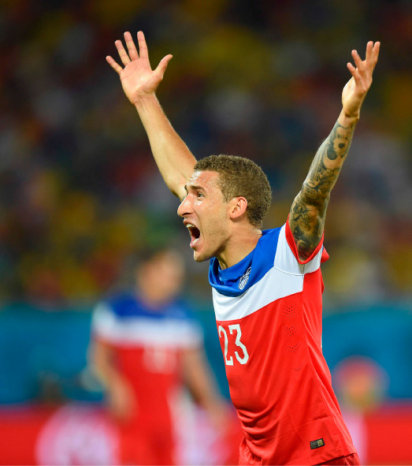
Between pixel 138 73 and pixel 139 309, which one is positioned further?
pixel 139 309

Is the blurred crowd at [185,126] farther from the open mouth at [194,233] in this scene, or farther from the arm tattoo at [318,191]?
the arm tattoo at [318,191]

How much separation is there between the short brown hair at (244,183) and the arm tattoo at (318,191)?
30cm

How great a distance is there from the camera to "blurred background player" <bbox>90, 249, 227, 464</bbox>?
252 inches

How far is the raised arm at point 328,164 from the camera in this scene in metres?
2.83

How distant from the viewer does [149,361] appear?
6.46m

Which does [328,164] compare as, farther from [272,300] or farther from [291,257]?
[272,300]

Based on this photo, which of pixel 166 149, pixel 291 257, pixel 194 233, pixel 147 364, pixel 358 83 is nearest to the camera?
pixel 358 83

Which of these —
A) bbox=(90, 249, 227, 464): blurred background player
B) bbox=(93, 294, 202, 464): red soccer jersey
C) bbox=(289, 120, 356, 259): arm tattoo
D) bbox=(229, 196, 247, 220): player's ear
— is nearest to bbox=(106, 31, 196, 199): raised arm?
bbox=(229, 196, 247, 220): player's ear

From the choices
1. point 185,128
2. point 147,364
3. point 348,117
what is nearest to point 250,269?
point 348,117

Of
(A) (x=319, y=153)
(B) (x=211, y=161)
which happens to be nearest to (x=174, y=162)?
(B) (x=211, y=161)

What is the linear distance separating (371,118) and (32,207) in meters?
4.68

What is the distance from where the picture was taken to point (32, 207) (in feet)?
32.8

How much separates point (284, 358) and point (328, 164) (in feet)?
2.54

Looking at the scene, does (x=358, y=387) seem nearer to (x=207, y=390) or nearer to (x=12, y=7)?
(x=207, y=390)
